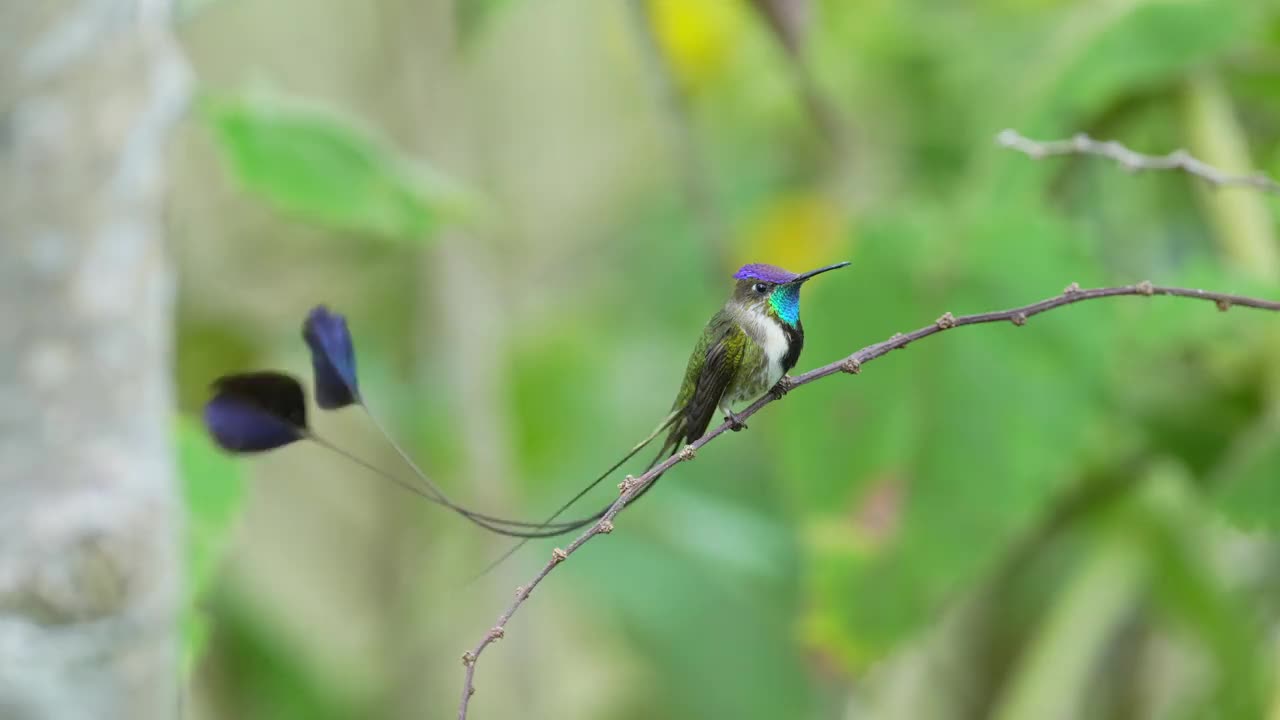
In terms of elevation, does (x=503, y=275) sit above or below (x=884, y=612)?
above

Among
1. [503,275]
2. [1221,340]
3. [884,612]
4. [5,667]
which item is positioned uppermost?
[503,275]

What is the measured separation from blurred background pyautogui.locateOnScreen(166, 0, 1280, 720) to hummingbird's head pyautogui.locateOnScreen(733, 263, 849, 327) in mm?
202

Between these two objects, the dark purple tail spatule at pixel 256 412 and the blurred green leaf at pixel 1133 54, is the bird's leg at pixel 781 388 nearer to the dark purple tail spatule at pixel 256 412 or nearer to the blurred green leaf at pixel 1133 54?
the dark purple tail spatule at pixel 256 412

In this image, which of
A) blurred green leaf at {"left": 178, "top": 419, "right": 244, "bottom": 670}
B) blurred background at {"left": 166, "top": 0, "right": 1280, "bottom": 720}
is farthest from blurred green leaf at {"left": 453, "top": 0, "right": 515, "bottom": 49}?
blurred green leaf at {"left": 178, "top": 419, "right": 244, "bottom": 670}

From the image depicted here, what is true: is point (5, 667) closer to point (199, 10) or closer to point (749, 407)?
point (749, 407)

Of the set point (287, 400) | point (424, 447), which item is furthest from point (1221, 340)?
point (424, 447)

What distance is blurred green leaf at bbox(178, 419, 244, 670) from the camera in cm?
49

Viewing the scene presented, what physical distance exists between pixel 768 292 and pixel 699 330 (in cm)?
65

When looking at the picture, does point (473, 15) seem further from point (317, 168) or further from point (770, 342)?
point (770, 342)

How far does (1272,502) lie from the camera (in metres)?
0.46

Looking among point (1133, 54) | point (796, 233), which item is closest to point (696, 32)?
point (796, 233)

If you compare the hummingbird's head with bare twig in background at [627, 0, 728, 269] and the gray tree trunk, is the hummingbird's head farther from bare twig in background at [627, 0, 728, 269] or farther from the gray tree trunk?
bare twig in background at [627, 0, 728, 269]

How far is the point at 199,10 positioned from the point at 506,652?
492 mm

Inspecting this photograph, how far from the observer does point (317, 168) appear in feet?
1.97
